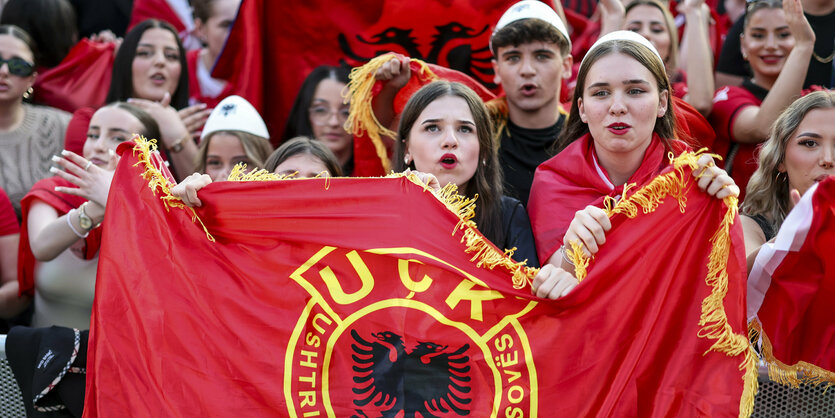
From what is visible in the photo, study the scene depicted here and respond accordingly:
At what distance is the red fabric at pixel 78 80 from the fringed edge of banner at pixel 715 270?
3844 millimetres

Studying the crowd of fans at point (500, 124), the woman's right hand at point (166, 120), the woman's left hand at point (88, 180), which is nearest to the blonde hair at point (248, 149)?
the crowd of fans at point (500, 124)

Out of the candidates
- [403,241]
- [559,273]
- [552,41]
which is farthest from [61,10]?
[559,273]

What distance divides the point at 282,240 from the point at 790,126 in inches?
82.5

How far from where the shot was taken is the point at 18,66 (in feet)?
17.9

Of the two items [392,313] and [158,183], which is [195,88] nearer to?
[158,183]

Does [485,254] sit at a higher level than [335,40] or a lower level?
lower

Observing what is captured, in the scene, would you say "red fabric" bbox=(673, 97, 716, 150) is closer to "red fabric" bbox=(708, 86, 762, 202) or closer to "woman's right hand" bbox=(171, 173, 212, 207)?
"red fabric" bbox=(708, 86, 762, 202)

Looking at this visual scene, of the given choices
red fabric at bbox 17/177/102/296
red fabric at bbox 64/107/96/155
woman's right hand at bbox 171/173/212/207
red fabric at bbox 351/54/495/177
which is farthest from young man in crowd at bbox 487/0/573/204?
red fabric at bbox 64/107/96/155

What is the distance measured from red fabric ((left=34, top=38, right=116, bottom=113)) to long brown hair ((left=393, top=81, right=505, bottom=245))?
2.55 metres

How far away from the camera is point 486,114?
4.26 m

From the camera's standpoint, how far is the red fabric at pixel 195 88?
6121 mm

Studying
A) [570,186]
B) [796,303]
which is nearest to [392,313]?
[570,186]

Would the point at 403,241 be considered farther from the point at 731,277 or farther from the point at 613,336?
the point at 731,277

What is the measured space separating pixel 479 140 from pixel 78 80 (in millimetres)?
3102
